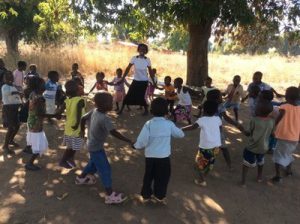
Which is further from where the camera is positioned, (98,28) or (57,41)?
(57,41)

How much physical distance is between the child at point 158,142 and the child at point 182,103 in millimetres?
3449

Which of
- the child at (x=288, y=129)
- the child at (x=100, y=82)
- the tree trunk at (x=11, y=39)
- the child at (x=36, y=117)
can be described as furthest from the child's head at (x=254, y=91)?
the tree trunk at (x=11, y=39)

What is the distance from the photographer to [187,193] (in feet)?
17.1

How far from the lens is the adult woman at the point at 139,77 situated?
8.18m

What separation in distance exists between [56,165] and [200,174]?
2.11m

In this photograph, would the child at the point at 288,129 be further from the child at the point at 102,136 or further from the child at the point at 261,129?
the child at the point at 102,136

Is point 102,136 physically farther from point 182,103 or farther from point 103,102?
point 182,103

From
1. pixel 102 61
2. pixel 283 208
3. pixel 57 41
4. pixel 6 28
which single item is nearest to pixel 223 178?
pixel 283 208

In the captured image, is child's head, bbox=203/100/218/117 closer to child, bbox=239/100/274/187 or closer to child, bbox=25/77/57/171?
child, bbox=239/100/274/187

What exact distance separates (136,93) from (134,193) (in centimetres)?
363

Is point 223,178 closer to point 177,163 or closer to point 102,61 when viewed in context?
point 177,163

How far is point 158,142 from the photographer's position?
15.1 feet

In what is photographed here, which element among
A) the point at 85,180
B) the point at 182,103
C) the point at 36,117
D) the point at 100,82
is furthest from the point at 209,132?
the point at 100,82

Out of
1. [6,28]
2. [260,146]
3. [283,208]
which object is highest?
[6,28]
